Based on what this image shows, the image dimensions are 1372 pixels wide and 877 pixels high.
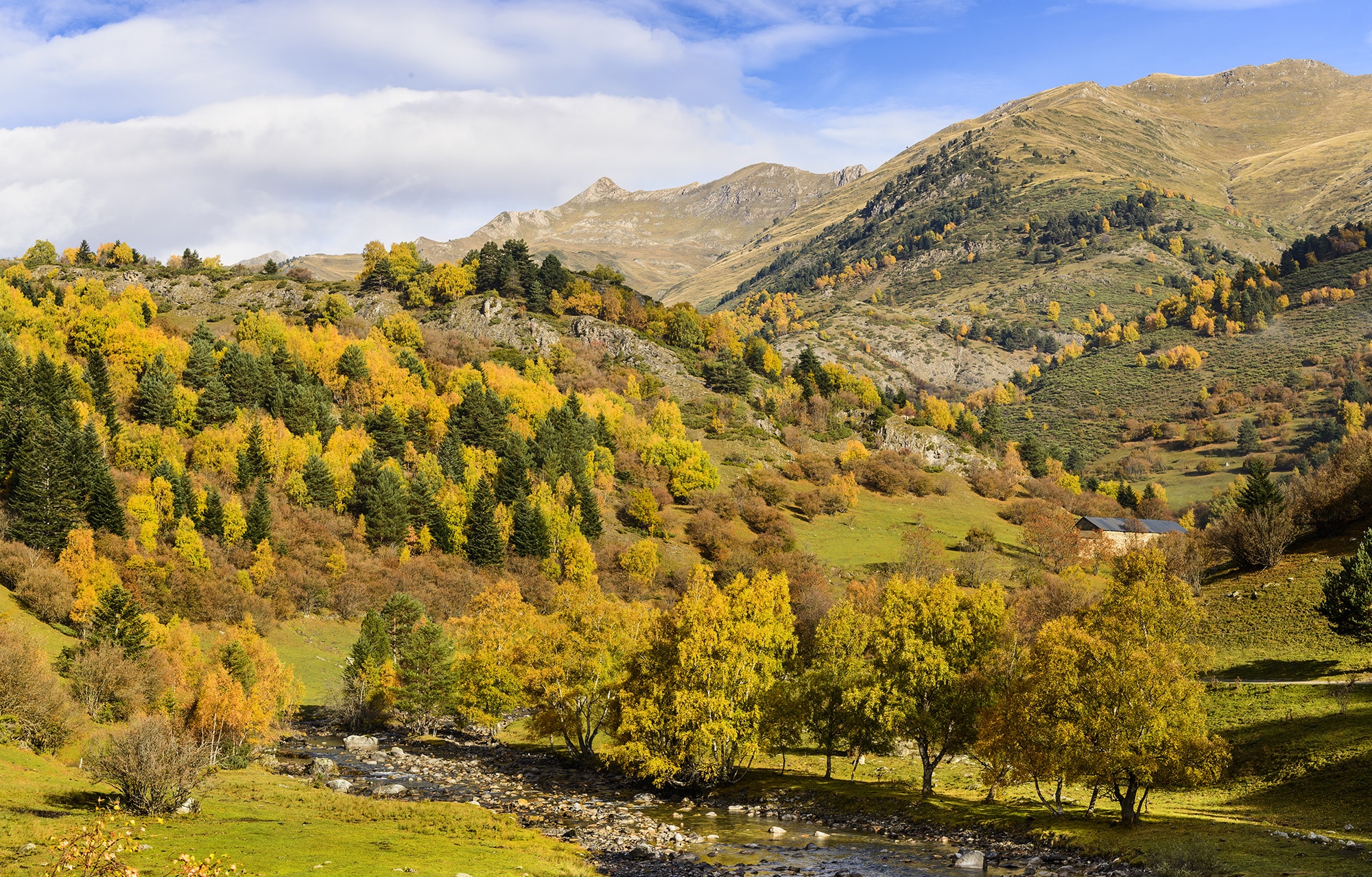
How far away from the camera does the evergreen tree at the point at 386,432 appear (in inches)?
6043

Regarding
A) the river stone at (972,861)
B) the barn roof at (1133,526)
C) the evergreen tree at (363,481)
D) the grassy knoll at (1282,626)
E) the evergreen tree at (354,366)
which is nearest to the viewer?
the river stone at (972,861)

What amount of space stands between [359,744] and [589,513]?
72696mm

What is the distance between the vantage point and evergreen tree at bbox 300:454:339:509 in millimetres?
132875

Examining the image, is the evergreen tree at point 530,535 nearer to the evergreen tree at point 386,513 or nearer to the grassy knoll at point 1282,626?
the evergreen tree at point 386,513

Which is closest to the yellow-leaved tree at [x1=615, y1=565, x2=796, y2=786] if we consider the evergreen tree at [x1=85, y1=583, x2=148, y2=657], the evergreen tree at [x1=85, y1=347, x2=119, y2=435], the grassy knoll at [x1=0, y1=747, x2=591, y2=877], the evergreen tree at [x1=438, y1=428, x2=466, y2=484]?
the grassy knoll at [x1=0, y1=747, x2=591, y2=877]

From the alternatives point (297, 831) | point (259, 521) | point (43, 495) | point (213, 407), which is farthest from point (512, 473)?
point (297, 831)

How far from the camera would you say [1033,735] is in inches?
1612

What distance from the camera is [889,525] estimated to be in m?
164

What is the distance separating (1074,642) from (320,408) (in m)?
140

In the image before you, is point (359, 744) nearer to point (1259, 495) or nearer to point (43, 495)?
point (43, 495)

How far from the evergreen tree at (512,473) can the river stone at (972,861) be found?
373ft

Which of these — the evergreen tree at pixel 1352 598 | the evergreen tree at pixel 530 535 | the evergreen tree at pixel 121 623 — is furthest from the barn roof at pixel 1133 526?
the evergreen tree at pixel 121 623

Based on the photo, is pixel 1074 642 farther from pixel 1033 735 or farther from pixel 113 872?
pixel 113 872

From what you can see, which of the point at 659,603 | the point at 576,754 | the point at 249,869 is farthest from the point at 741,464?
the point at 249,869
